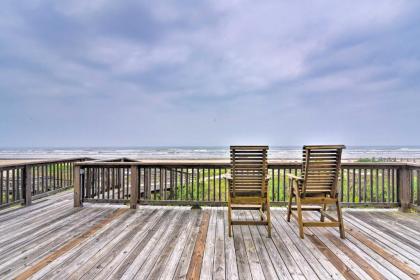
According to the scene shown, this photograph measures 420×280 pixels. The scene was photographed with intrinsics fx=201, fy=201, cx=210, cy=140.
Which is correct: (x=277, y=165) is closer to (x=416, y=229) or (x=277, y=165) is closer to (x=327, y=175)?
(x=327, y=175)

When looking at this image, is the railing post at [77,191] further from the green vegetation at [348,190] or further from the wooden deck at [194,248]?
the green vegetation at [348,190]

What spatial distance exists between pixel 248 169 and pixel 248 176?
0.36 feet

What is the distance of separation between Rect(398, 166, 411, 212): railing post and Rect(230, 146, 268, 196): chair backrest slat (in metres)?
2.82

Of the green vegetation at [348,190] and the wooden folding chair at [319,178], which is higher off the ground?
the wooden folding chair at [319,178]

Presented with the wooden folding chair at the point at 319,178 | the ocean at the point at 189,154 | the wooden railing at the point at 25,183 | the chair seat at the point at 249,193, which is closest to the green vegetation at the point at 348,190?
the chair seat at the point at 249,193

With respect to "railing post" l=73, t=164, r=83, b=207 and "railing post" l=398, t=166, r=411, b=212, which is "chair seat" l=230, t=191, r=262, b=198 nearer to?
"railing post" l=398, t=166, r=411, b=212

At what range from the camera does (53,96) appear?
26750 millimetres

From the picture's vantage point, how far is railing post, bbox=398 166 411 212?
11.8ft

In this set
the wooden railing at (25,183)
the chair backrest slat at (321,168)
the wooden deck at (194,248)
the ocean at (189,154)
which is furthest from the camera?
the ocean at (189,154)

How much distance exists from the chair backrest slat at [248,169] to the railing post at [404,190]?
282cm

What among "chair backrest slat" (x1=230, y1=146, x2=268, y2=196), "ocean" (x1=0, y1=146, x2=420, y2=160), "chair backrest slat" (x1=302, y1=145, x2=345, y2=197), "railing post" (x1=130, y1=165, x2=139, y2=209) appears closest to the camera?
"chair backrest slat" (x1=302, y1=145, x2=345, y2=197)

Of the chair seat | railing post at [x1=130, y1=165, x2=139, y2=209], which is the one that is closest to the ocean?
railing post at [x1=130, y1=165, x2=139, y2=209]

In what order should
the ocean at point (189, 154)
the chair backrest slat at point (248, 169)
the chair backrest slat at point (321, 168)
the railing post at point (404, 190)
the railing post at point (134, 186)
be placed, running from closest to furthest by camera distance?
the chair backrest slat at point (321, 168)
the chair backrest slat at point (248, 169)
the railing post at point (404, 190)
the railing post at point (134, 186)
the ocean at point (189, 154)

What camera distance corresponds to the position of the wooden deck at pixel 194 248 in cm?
173
